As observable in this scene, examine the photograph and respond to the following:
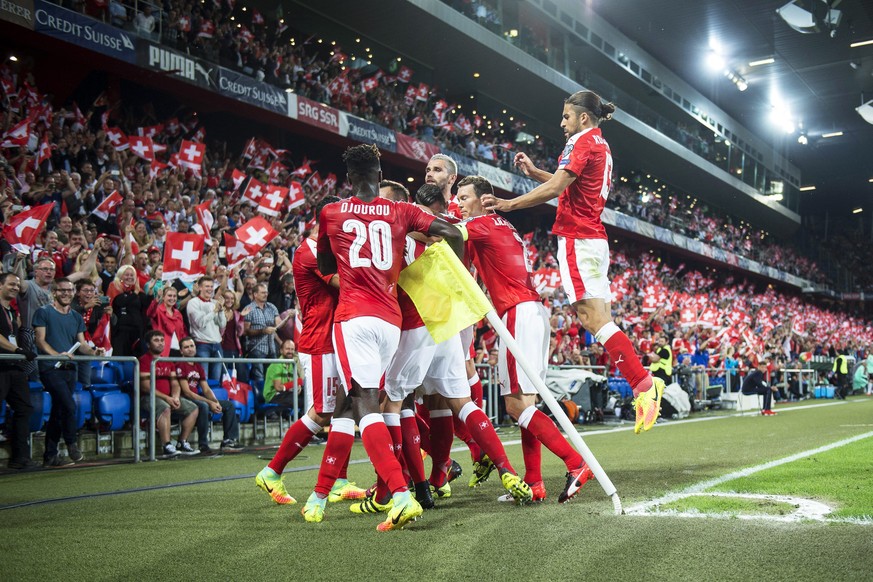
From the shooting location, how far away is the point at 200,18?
17.5 m

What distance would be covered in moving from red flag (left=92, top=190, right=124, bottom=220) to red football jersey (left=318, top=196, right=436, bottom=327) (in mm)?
8785

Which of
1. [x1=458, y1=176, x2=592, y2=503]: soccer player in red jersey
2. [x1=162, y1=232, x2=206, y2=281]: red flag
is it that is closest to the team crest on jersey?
[x1=458, y1=176, x2=592, y2=503]: soccer player in red jersey

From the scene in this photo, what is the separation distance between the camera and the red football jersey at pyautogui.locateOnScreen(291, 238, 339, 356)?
5605mm

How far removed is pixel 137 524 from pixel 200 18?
595 inches

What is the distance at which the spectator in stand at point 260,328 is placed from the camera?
36.6 feet

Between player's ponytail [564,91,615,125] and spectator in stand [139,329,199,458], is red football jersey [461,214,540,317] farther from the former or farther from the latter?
spectator in stand [139,329,199,458]

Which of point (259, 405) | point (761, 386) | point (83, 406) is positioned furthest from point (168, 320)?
point (761, 386)

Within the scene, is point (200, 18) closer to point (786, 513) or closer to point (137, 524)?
A: point (137, 524)

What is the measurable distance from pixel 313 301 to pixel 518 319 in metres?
1.45

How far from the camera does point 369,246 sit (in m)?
4.59

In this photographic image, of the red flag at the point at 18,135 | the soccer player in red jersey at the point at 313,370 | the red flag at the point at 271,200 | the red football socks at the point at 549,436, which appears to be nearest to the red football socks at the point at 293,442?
the soccer player in red jersey at the point at 313,370

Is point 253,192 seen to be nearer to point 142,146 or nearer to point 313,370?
point 142,146

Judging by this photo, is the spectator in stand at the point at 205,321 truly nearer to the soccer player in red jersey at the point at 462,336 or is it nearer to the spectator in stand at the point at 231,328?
the spectator in stand at the point at 231,328

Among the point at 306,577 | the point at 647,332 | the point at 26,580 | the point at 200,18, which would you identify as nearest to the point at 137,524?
the point at 26,580
